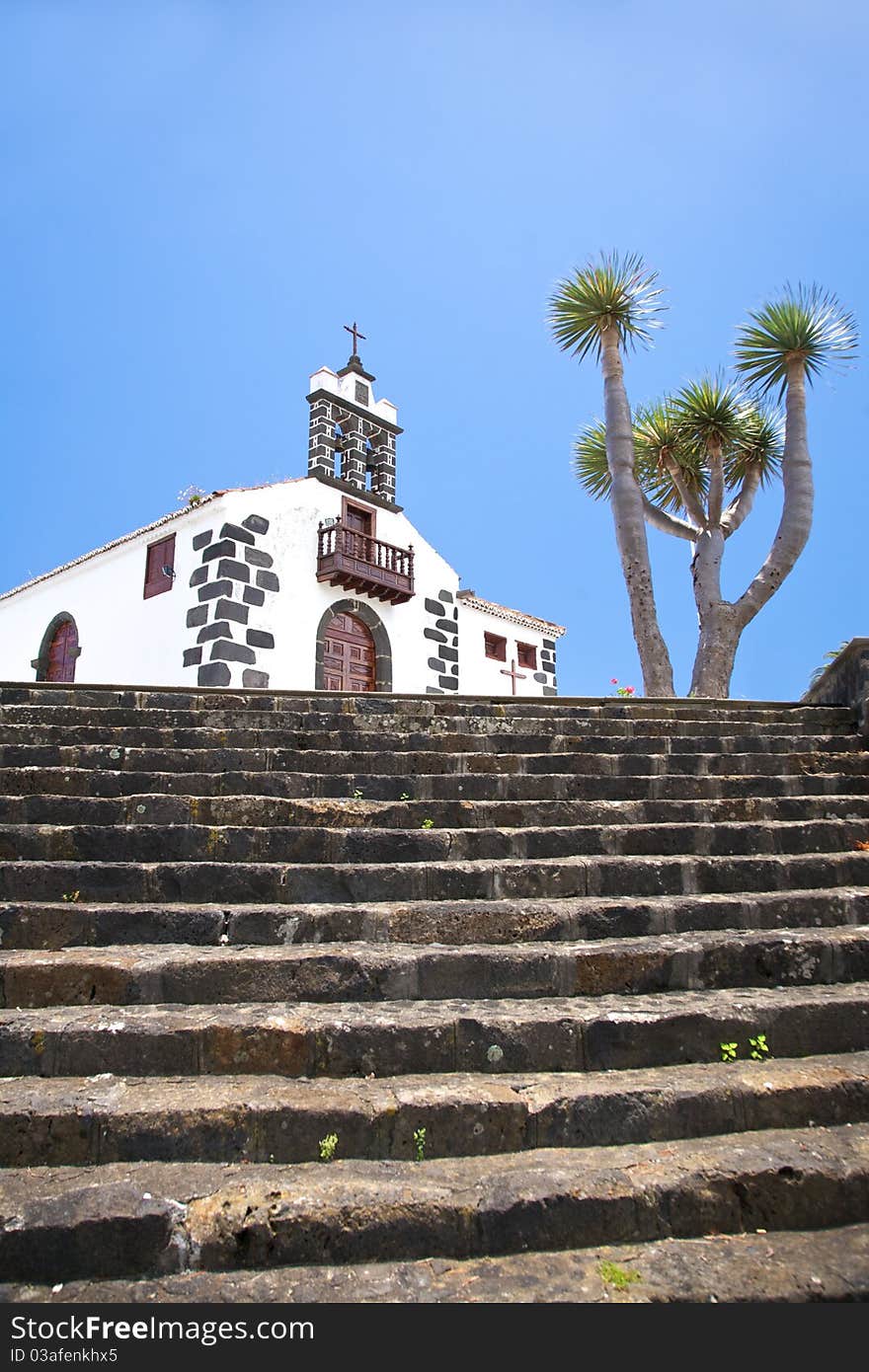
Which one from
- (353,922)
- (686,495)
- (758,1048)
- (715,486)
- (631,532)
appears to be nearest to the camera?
(758,1048)

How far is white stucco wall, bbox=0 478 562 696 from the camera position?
13750mm

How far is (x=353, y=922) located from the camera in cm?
382

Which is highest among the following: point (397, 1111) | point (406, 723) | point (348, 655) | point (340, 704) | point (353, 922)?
point (348, 655)

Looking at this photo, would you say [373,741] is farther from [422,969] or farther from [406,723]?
[422,969]

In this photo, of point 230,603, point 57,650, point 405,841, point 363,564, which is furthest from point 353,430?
point 405,841

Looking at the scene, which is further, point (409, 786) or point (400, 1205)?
point (409, 786)

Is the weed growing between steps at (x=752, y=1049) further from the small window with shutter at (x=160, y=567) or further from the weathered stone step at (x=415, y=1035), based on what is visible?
the small window with shutter at (x=160, y=567)

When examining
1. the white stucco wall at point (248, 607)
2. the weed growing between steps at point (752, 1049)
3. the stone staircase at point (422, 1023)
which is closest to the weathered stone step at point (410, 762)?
the stone staircase at point (422, 1023)

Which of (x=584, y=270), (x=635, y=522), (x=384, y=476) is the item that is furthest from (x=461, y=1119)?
(x=384, y=476)

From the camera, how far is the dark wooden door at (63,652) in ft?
50.9

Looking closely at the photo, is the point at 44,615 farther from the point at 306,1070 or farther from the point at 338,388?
the point at 306,1070

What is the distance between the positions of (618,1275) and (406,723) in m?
4.14

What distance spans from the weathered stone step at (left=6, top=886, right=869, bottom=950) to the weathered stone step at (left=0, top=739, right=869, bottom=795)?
4.37 feet

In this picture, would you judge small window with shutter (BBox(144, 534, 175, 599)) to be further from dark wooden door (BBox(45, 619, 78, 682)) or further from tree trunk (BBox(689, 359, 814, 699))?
tree trunk (BBox(689, 359, 814, 699))
